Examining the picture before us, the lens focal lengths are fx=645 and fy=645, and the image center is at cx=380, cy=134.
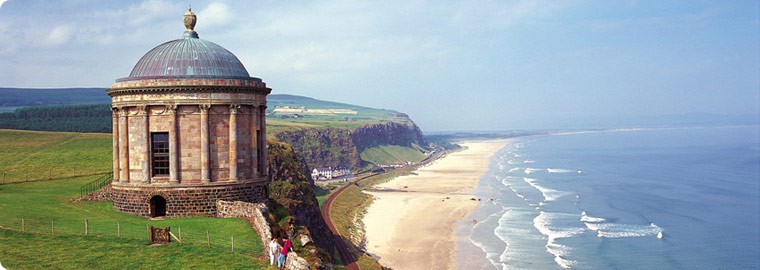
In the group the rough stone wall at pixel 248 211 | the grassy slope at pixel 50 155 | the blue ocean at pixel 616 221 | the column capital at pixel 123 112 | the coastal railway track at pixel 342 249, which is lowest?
the blue ocean at pixel 616 221

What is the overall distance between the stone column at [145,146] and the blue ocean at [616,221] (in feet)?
119

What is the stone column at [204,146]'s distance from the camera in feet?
111

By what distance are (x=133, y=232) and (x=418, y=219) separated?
213 ft

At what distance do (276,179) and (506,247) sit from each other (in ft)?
84.2

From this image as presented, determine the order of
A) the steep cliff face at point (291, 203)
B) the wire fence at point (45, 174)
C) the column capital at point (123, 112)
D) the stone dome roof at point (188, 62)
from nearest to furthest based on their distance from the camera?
1. the stone dome roof at point (188, 62)
2. the column capital at point (123, 112)
3. the steep cliff face at point (291, 203)
4. the wire fence at point (45, 174)

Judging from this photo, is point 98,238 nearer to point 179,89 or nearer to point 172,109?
point 172,109

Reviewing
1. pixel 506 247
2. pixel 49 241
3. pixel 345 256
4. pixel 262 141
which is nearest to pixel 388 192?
pixel 506 247

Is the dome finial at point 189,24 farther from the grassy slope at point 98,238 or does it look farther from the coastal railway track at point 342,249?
the coastal railway track at point 342,249

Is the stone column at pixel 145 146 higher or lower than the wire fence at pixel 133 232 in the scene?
higher

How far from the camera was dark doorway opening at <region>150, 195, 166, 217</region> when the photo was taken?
34.5 m

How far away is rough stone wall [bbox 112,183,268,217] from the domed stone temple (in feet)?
0.17

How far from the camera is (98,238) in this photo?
86.3 ft

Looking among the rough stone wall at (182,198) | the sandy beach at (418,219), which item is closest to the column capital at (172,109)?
the rough stone wall at (182,198)

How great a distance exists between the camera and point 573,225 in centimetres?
8206
